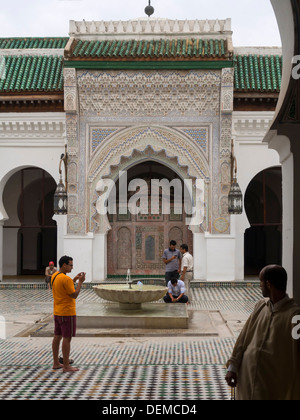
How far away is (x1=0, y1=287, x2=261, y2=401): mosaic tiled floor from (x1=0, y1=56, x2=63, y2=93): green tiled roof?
250 inches

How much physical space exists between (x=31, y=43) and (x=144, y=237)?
5.24 meters

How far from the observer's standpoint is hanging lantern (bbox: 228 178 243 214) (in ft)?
31.8

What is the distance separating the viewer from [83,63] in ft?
34.3

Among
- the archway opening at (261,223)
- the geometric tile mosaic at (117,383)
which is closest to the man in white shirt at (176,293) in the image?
the geometric tile mosaic at (117,383)

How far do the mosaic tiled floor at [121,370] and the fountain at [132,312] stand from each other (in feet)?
1.41

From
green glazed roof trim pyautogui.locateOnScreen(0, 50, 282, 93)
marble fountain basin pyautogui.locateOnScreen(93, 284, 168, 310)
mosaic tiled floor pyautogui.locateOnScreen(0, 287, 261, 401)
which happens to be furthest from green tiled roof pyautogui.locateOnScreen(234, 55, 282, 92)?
mosaic tiled floor pyautogui.locateOnScreen(0, 287, 261, 401)

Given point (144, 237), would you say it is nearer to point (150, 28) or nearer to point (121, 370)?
point (150, 28)

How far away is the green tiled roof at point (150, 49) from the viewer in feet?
34.0

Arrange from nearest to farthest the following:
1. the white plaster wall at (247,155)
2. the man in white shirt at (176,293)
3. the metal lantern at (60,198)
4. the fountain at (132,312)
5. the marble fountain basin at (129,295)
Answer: the fountain at (132,312)
the marble fountain basin at (129,295)
the man in white shirt at (176,293)
the metal lantern at (60,198)
the white plaster wall at (247,155)

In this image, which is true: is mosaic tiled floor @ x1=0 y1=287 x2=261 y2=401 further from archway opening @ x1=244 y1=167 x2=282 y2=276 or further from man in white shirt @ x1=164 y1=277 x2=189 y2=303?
archway opening @ x1=244 y1=167 x2=282 y2=276

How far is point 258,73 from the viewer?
36.3 ft

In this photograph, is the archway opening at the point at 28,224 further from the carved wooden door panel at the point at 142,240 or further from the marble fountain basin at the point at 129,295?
the marble fountain basin at the point at 129,295
